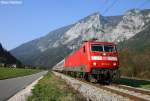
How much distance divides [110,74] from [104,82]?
3.49 meters

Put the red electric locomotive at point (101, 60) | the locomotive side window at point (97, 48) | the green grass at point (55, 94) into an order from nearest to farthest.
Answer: the green grass at point (55, 94) < the red electric locomotive at point (101, 60) < the locomotive side window at point (97, 48)

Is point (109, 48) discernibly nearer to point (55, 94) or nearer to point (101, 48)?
point (101, 48)

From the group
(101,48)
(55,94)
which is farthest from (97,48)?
(55,94)

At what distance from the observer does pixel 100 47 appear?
1104 inches

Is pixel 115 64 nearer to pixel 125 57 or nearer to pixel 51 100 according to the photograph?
pixel 51 100

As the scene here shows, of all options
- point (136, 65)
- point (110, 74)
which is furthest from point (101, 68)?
point (136, 65)

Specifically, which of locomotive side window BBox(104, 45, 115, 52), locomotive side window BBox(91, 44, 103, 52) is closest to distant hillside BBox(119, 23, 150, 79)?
locomotive side window BBox(104, 45, 115, 52)

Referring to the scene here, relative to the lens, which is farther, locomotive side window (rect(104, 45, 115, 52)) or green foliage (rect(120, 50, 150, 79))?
green foliage (rect(120, 50, 150, 79))

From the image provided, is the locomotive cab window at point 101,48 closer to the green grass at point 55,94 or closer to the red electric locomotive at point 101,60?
the red electric locomotive at point 101,60

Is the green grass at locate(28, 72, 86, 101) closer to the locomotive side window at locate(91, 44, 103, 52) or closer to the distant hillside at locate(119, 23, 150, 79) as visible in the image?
the locomotive side window at locate(91, 44, 103, 52)

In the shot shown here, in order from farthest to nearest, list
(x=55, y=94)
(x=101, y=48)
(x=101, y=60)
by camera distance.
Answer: (x=101, y=48) < (x=101, y=60) < (x=55, y=94)

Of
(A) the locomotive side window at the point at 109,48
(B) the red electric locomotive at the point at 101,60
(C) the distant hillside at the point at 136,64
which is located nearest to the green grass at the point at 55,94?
(B) the red electric locomotive at the point at 101,60

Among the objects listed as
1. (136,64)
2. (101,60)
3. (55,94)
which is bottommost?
(55,94)

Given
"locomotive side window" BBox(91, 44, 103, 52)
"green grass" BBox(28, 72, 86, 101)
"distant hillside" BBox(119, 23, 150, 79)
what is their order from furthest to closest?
"distant hillside" BBox(119, 23, 150, 79) → "locomotive side window" BBox(91, 44, 103, 52) → "green grass" BBox(28, 72, 86, 101)
